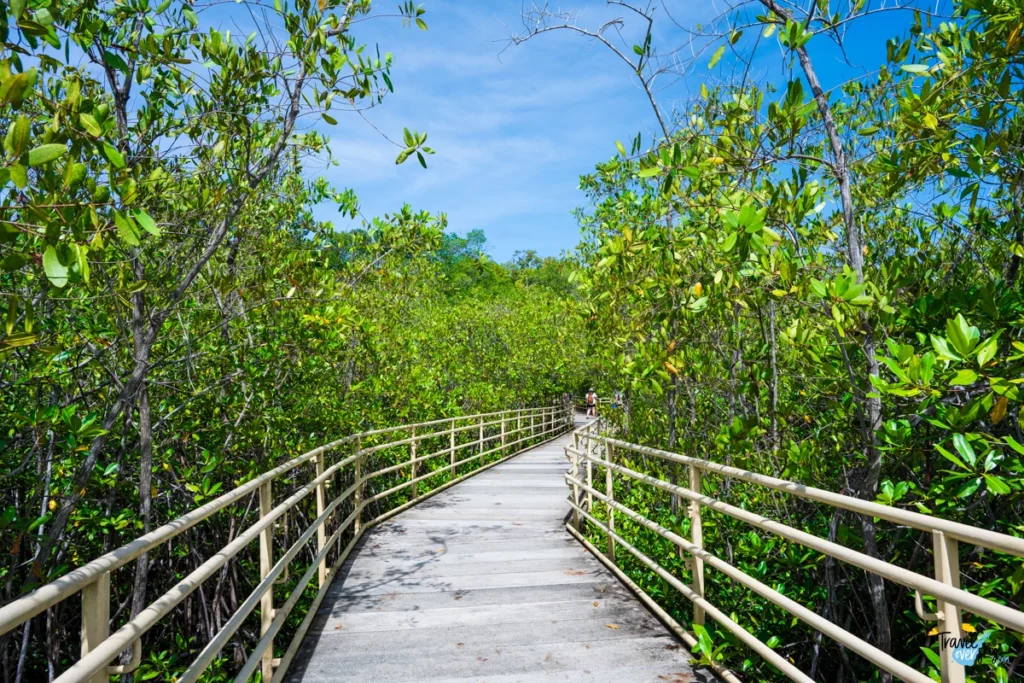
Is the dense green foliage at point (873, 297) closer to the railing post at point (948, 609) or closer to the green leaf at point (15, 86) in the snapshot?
the railing post at point (948, 609)

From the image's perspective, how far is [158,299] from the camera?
5.52 metres

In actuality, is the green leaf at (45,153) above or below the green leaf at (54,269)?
above

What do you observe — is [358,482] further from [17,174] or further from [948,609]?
[948,609]

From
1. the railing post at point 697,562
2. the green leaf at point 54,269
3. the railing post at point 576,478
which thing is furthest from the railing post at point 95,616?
the railing post at point 576,478

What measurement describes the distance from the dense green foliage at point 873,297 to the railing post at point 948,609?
0.67 m

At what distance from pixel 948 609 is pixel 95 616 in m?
2.32

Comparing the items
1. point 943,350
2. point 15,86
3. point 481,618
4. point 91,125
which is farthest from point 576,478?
point 15,86

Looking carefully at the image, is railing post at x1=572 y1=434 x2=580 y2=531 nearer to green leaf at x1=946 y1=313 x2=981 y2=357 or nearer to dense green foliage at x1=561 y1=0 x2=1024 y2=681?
dense green foliage at x1=561 y1=0 x2=1024 y2=681

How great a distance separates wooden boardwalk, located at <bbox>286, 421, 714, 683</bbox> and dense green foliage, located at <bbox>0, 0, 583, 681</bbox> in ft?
4.56

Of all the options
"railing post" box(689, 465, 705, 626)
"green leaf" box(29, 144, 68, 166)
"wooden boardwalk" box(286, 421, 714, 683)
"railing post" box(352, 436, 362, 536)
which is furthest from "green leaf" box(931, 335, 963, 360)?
"railing post" box(352, 436, 362, 536)

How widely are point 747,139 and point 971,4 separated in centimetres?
110

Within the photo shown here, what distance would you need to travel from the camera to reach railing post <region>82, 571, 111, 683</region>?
174cm

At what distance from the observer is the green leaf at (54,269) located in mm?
1764

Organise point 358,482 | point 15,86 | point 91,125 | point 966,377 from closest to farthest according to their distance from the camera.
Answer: point 15,86, point 91,125, point 966,377, point 358,482
